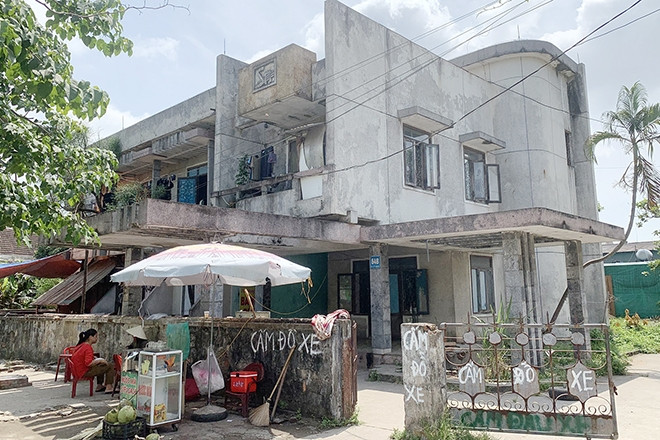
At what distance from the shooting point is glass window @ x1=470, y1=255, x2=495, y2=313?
13.8m

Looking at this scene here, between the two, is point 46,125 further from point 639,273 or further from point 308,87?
point 639,273

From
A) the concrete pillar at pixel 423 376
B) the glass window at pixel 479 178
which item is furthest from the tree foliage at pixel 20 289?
the concrete pillar at pixel 423 376

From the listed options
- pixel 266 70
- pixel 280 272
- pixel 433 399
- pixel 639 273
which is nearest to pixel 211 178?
pixel 266 70

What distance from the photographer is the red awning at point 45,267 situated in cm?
→ 1338

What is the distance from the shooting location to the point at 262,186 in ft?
42.6

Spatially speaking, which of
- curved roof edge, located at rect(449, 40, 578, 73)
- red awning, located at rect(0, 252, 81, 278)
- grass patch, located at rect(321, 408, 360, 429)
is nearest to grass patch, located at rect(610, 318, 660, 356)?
curved roof edge, located at rect(449, 40, 578, 73)

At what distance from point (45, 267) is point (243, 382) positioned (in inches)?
391

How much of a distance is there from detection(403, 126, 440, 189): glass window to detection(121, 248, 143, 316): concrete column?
6882 millimetres

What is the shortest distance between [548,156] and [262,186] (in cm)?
887

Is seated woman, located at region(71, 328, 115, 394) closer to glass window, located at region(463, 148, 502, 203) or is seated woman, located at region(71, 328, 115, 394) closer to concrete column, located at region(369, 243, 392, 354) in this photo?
concrete column, located at region(369, 243, 392, 354)

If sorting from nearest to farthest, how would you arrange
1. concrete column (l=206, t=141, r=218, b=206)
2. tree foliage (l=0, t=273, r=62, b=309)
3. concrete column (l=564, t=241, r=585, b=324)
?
concrete column (l=564, t=241, r=585, b=324)
concrete column (l=206, t=141, r=218, b=206)
tree foliage (l=0, t=273, r=62, b=309)

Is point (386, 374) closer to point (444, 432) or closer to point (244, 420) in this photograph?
point (244, 420)

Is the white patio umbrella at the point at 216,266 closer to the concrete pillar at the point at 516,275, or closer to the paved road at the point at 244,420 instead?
the paved road at the point at 244,420

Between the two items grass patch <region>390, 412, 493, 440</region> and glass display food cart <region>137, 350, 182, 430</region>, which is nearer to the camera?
grass patch <region>390, 412, 493, 440</region>
